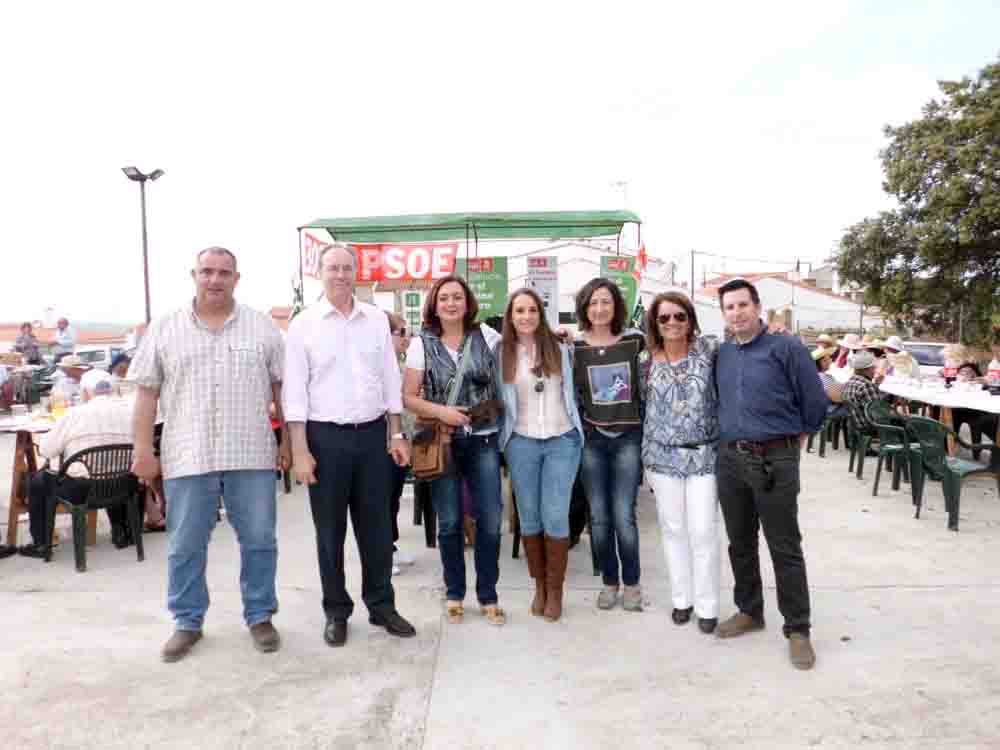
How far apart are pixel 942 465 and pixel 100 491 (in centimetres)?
589

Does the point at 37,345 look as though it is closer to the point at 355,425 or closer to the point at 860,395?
the point at 355,425

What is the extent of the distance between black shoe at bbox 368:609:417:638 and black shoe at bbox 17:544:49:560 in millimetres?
2629

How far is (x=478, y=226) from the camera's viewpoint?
28.7 feet

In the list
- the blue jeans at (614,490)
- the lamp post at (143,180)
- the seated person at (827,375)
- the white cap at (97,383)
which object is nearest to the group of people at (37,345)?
the lamp post at (143,180)

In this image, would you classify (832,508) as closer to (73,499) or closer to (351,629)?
(351,629)

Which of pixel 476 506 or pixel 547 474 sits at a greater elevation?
pixel 547 474

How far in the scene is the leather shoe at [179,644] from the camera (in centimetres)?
327

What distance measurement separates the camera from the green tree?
64.9 ft

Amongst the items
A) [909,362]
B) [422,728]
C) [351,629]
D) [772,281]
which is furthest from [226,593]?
[772,281]

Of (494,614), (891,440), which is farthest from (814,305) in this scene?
(494,614)

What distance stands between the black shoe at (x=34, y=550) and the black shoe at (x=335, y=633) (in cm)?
251

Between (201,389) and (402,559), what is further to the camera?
(402,559)

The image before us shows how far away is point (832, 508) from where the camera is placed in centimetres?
605

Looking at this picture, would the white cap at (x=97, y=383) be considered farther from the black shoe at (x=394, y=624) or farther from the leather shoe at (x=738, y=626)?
the leather shoe at (x=738, y=626)
